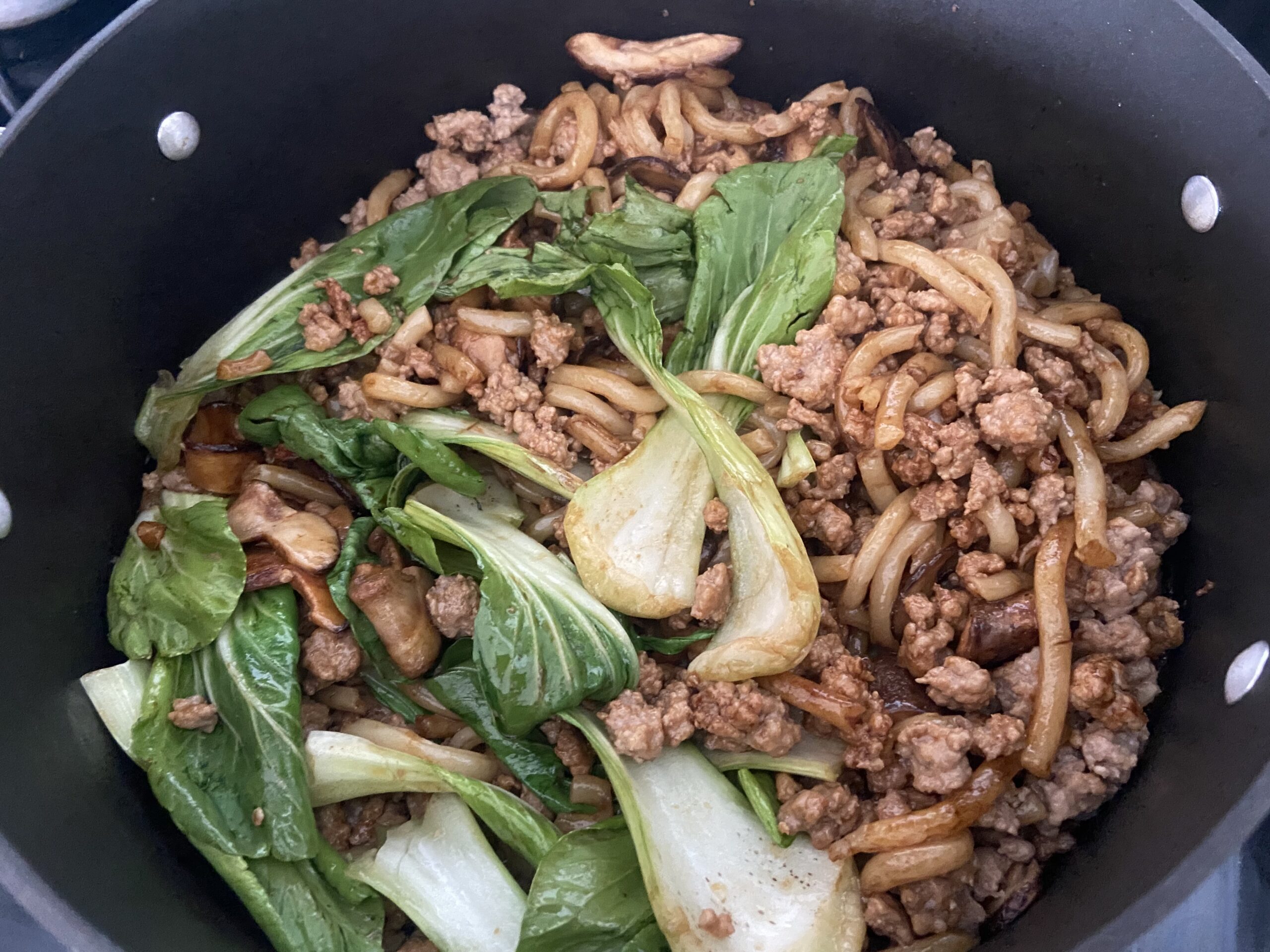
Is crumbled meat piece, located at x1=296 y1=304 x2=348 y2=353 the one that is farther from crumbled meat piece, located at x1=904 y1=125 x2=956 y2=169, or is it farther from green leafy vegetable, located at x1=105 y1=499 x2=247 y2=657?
crumbled meat piece, located at x1=904 y1=125 x2=956 y2=169

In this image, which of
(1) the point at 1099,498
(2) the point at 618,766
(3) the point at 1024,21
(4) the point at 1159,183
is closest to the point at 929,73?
(3) the point at 1024,21

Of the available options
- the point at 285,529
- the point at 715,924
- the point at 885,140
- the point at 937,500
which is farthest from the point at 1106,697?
the point at 285,529

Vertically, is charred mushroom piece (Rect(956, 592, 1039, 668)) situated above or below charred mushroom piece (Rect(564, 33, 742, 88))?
below

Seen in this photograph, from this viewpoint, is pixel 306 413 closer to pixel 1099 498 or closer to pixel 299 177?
pixel 299 177

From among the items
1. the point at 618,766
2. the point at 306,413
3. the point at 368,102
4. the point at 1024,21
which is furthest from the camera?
the point at 368,102

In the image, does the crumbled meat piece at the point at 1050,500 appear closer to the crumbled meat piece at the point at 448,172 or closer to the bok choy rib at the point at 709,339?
the bok choy rib at the point at 709,339

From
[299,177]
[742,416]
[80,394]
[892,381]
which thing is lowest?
[80,394]

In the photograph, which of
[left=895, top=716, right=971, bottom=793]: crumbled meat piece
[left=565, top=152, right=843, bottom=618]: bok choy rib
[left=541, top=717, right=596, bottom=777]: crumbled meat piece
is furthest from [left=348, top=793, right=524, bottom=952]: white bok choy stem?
[left=895, top=716, right=971, bottom=793]: crumbled meat piece
